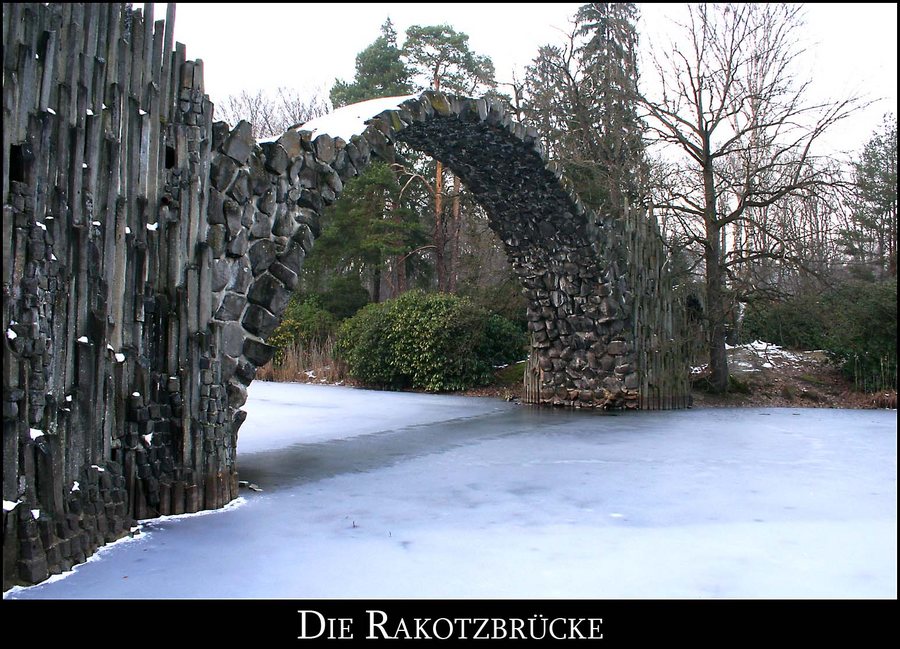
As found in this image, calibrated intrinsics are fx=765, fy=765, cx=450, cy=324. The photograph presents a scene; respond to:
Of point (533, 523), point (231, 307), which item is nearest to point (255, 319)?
point (231, 307)

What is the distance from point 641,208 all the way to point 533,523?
6.96m

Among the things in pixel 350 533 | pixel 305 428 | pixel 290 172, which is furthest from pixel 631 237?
pixel 350 533

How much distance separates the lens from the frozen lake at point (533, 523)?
9.25 feet

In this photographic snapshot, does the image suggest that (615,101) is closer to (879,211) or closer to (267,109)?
(879,211)

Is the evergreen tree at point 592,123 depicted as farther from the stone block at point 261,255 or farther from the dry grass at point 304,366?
the stone block at point 261,255

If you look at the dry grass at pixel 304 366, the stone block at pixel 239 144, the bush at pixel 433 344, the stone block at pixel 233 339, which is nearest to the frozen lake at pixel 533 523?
the stone block at pixel 233 339

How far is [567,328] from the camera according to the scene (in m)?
9.91

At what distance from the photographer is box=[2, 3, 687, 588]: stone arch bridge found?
9.36 ft

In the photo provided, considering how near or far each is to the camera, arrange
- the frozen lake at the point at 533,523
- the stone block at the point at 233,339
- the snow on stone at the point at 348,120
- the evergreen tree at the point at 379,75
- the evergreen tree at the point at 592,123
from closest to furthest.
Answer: the frozen lake at the point at 533,523
the stone block at the point at 233,339
the snow on stone at the point at 348,120
the evergreen tree at the point at 592,123
the evergreen tree at the point at 379,75

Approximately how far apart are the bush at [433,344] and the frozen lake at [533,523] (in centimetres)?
469

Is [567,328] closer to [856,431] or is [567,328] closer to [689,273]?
[689,273]

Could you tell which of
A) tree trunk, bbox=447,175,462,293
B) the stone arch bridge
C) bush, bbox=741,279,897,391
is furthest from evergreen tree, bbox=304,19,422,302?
the stone arch bridge

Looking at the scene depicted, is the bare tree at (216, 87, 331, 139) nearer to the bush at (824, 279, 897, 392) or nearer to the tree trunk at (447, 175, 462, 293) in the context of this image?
the tree trunk at (447, 175, 462, 293)

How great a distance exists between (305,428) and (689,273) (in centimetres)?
571
